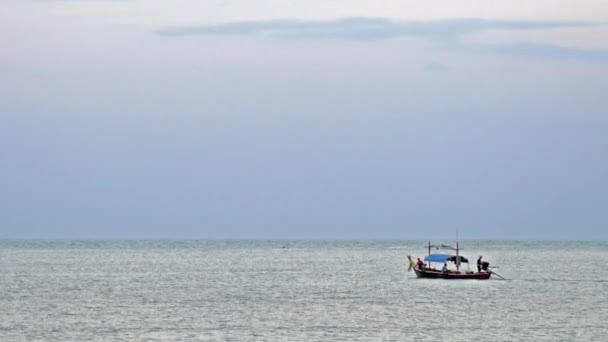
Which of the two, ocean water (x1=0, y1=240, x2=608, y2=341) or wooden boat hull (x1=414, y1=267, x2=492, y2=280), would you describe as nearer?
ocean water (x1=0, y1=240, x2=608, y2=341)

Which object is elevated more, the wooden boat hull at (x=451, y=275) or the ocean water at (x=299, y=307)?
the wooden boat hull at (x=451, y=275)

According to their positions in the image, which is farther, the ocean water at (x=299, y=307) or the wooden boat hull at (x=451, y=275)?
the wooden boat hull at (x=451, y=275)

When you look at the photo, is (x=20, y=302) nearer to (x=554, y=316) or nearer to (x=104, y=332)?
(x=104, y=332)

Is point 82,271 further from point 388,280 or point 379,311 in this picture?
point 379,311

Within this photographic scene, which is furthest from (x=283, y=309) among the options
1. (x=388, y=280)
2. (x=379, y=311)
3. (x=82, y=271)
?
(x=82, y=271)

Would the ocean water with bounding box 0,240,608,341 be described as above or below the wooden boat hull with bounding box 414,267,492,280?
below

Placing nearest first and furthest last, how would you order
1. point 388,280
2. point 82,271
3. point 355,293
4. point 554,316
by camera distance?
point 554,316 < point 355,293 < point 388,280 < point 82,271

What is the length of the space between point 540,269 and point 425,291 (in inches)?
1819

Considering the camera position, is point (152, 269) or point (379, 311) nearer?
point (379, 311)

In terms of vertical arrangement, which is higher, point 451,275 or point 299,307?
point 451,275

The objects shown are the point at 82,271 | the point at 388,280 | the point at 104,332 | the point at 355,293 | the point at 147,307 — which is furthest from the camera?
the point at 82,271

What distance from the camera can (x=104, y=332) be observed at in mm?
56688

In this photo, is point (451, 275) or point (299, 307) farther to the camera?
point (451, 275)

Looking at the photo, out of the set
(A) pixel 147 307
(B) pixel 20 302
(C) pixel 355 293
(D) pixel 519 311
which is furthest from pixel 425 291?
(B) pixel 20 302
